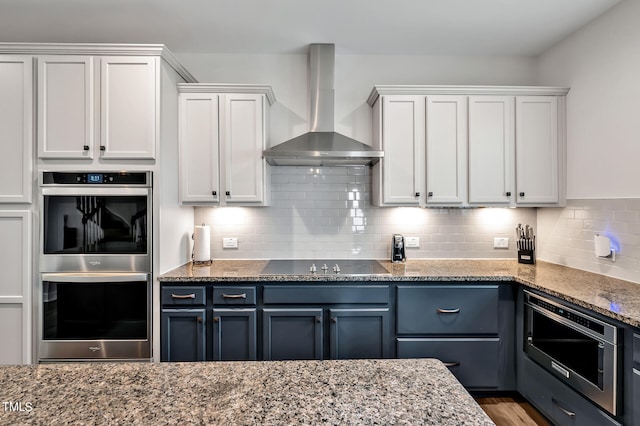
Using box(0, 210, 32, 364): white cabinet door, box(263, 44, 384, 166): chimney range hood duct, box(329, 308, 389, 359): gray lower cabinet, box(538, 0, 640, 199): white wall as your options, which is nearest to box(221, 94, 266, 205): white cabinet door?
box(263, 44, 384, 166): chimney range hood duct

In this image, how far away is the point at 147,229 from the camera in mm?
2350

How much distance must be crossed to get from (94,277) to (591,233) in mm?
3653

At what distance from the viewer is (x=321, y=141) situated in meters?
2.73

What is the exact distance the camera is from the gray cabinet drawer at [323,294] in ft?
7.86

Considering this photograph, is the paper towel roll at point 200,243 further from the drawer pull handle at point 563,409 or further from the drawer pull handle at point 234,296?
the drawer pull handle at point 563,409

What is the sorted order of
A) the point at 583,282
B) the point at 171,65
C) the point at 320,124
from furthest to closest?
the point at 320,124, the point at 171,65, the point at 583,282

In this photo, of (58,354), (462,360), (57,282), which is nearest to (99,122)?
(57,282)

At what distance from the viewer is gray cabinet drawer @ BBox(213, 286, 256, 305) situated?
2.38 m

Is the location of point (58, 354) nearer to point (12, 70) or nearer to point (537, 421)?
point (12, 70)

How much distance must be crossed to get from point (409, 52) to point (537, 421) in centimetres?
309

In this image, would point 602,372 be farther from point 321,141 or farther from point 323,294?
point 321,141

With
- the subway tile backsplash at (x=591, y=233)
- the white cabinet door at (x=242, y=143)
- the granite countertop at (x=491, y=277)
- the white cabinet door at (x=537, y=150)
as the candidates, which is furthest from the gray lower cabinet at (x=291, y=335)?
the subway tile backsplash at (x=591, y=233)

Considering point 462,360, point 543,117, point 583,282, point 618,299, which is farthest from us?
point 543,117

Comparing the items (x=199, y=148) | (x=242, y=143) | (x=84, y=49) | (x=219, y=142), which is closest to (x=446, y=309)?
(x=242, y=143)
